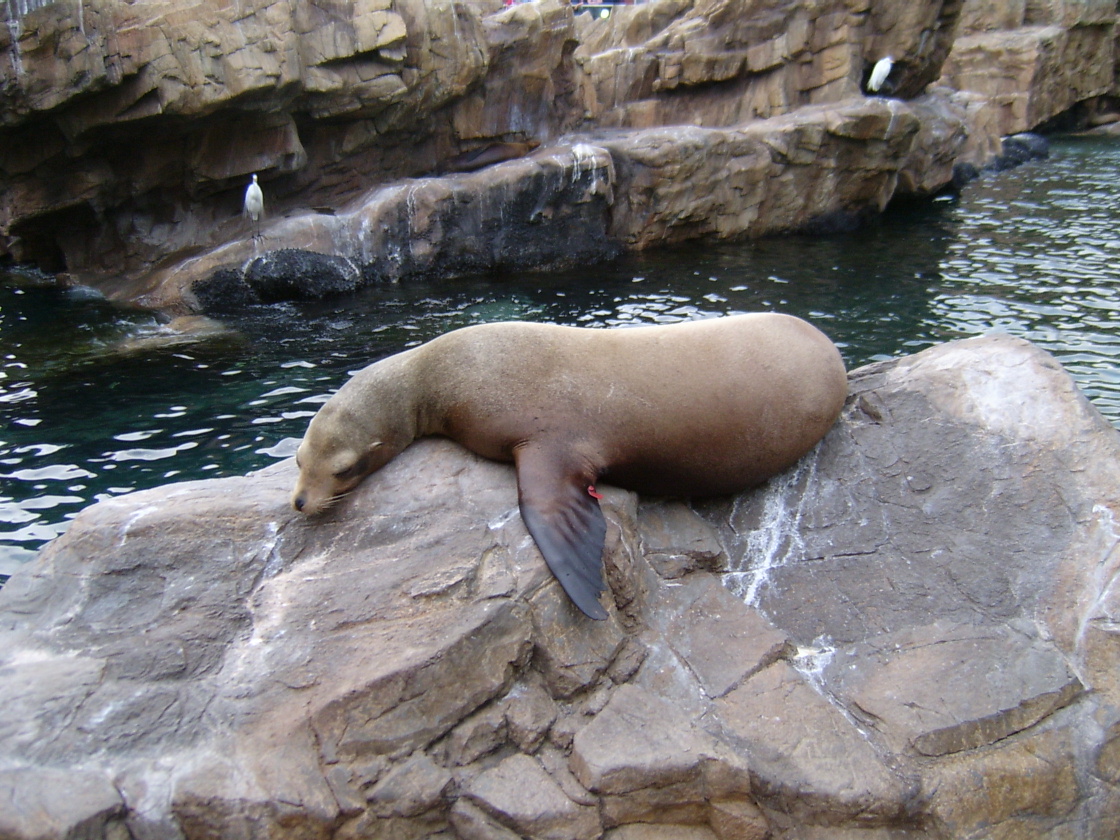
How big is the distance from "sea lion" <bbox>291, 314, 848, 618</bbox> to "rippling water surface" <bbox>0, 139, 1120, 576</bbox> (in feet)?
8.03

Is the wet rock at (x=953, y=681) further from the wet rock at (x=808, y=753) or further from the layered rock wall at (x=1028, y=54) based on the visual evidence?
the layered rock wall at (x=1028, y=54)

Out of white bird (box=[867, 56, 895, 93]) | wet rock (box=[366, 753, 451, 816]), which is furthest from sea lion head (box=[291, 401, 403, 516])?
white bird (box=[867, 56, 895, 93])

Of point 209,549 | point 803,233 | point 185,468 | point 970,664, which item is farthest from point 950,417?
point 803,233

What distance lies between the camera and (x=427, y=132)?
39.5ft

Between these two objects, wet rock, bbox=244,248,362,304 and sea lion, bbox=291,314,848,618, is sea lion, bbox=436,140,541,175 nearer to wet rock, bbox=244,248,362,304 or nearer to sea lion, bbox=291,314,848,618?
wet rock, bbox=244,248,362,304

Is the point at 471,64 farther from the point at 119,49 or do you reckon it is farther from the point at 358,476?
the point at 358,476

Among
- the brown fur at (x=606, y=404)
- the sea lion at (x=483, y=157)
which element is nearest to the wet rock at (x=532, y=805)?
the brown fur at (x=606, y=404)

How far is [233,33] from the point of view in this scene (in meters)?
9.84

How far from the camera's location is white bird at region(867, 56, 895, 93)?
556 inches

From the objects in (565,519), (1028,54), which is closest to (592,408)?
(565,519)

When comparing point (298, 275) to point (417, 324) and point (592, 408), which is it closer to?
point (417, 324)

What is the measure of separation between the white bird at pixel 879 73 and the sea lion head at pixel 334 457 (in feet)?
43.5

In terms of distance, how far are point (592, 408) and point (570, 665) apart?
113cm

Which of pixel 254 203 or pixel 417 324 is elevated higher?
pixel 254 203
